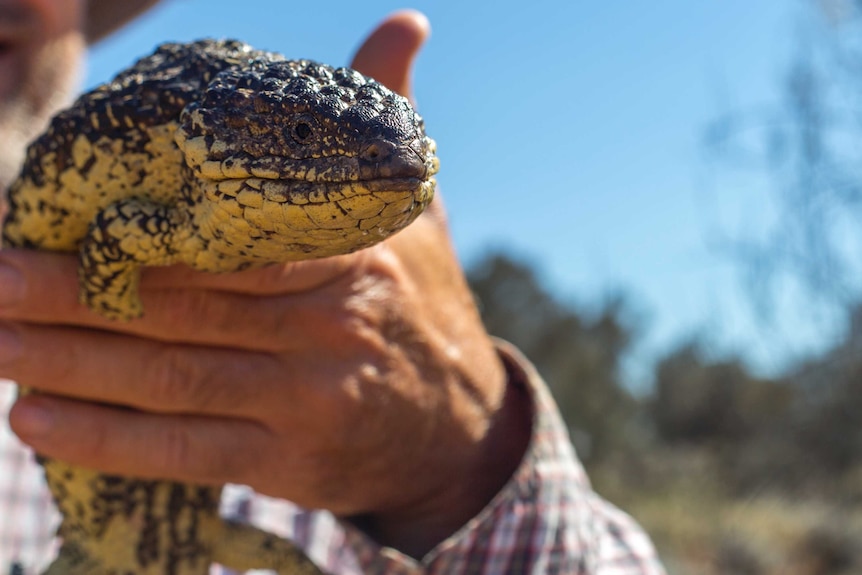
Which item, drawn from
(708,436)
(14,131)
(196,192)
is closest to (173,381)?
(196,192)

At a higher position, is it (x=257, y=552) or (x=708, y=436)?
(x=257, y=552)

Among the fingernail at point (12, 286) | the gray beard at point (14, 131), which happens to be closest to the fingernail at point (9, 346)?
the fingernail at point (12, 286)

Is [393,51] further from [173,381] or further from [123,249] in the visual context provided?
[173,381]

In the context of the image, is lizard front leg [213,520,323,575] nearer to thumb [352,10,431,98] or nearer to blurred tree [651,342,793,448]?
thumb [352,10,431,98]

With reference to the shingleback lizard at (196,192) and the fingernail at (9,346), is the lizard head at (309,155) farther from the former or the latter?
the fingernail at (9,346)

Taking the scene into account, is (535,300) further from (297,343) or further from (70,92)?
(297,343)

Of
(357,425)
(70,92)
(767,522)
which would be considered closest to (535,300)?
(767,522)
